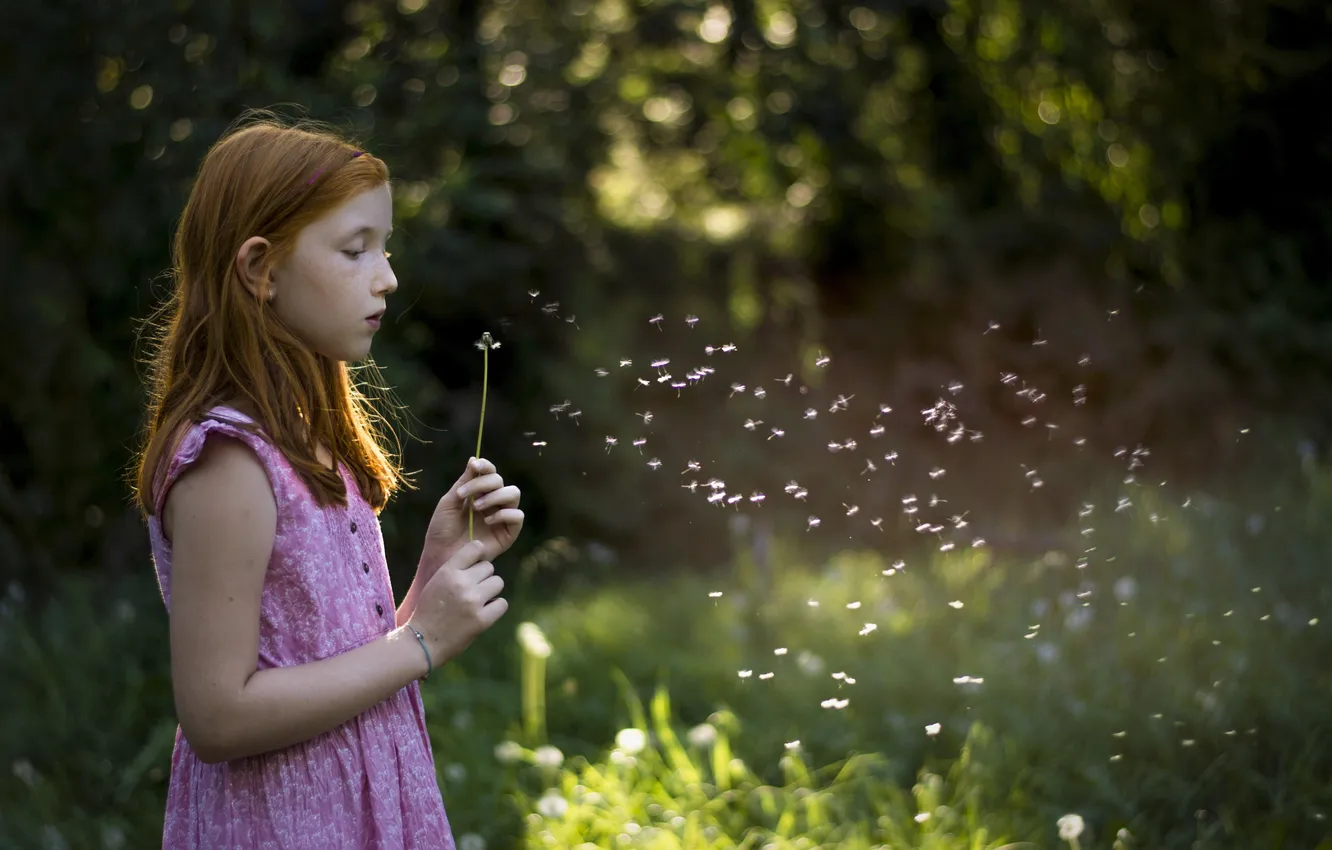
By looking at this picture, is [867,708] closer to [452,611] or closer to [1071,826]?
[1071,826]

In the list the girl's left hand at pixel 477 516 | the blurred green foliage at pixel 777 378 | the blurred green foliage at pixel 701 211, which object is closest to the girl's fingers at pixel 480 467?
the girl's left hand at pixel 477 516

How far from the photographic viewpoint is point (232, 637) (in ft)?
4.29

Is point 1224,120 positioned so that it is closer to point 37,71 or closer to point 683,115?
point 683,115

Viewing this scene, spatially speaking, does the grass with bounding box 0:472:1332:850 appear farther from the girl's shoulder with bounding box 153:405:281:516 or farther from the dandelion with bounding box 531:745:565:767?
the girl's shoulder with bounding box 153:405:281:516

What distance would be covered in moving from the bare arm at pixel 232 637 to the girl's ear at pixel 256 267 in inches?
7.7

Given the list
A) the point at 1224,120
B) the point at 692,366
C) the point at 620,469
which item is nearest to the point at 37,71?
the point at 620,469

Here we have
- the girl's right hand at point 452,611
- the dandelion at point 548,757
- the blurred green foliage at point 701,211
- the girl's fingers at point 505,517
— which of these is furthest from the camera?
the blurred green foliage at point 701,211

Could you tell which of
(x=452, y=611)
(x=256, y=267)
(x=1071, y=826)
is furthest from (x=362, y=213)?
(x=1071, y=826)

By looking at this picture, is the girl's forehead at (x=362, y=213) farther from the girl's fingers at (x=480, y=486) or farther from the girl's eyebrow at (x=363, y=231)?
the girl's fingers at (x=480, y=486)

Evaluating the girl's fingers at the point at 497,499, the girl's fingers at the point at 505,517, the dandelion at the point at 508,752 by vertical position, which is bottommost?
the dandelion at the point at 508,752

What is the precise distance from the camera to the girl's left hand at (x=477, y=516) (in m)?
1.54

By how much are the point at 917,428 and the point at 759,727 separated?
11.1 ft

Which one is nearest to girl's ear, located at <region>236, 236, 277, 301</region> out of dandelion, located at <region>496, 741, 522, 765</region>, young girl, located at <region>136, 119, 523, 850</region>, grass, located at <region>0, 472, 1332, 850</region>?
young girl, located at <region>136, 119, 523, 850</region>

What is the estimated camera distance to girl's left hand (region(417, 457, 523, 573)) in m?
1.54
